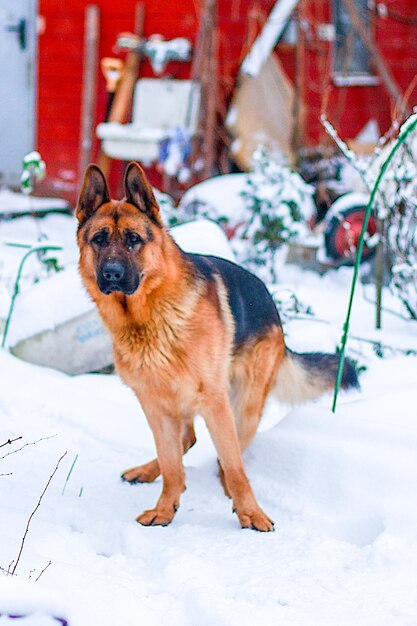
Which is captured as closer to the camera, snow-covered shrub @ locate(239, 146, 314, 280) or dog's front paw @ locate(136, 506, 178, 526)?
dog's front paw @ locate(136, 506, 178, 526)

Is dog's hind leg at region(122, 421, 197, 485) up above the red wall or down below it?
below

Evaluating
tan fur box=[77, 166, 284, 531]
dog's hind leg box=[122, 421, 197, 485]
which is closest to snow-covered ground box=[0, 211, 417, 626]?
dog's hind leg box=[122, 421, 197, 485]

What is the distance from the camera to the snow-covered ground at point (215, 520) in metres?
2.29

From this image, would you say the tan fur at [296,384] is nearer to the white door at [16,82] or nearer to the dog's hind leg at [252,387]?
the dog's hind leg at [252,387]

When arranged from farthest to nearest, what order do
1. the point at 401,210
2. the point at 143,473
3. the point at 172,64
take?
1. the point at 172,64
2. the point at 401,210
3. the point at 143,473

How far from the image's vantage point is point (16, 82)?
9.88 meters

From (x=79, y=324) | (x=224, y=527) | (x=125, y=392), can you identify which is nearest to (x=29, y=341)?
(x=79, y=324)

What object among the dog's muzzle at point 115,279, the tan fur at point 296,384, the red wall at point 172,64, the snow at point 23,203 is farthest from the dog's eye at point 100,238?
the red wall at point 172,64

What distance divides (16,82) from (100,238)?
25.1ft

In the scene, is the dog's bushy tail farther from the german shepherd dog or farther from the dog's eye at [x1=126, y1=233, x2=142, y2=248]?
the dog's eye at [x1=126, y1=233, x2=142, y2=248]

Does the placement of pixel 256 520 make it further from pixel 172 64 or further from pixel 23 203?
pixel 172 64

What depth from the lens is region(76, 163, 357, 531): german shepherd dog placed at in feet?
9.66

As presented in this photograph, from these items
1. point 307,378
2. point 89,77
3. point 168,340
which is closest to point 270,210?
point 307,378

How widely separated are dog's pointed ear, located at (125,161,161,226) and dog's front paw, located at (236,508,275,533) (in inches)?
45.6
